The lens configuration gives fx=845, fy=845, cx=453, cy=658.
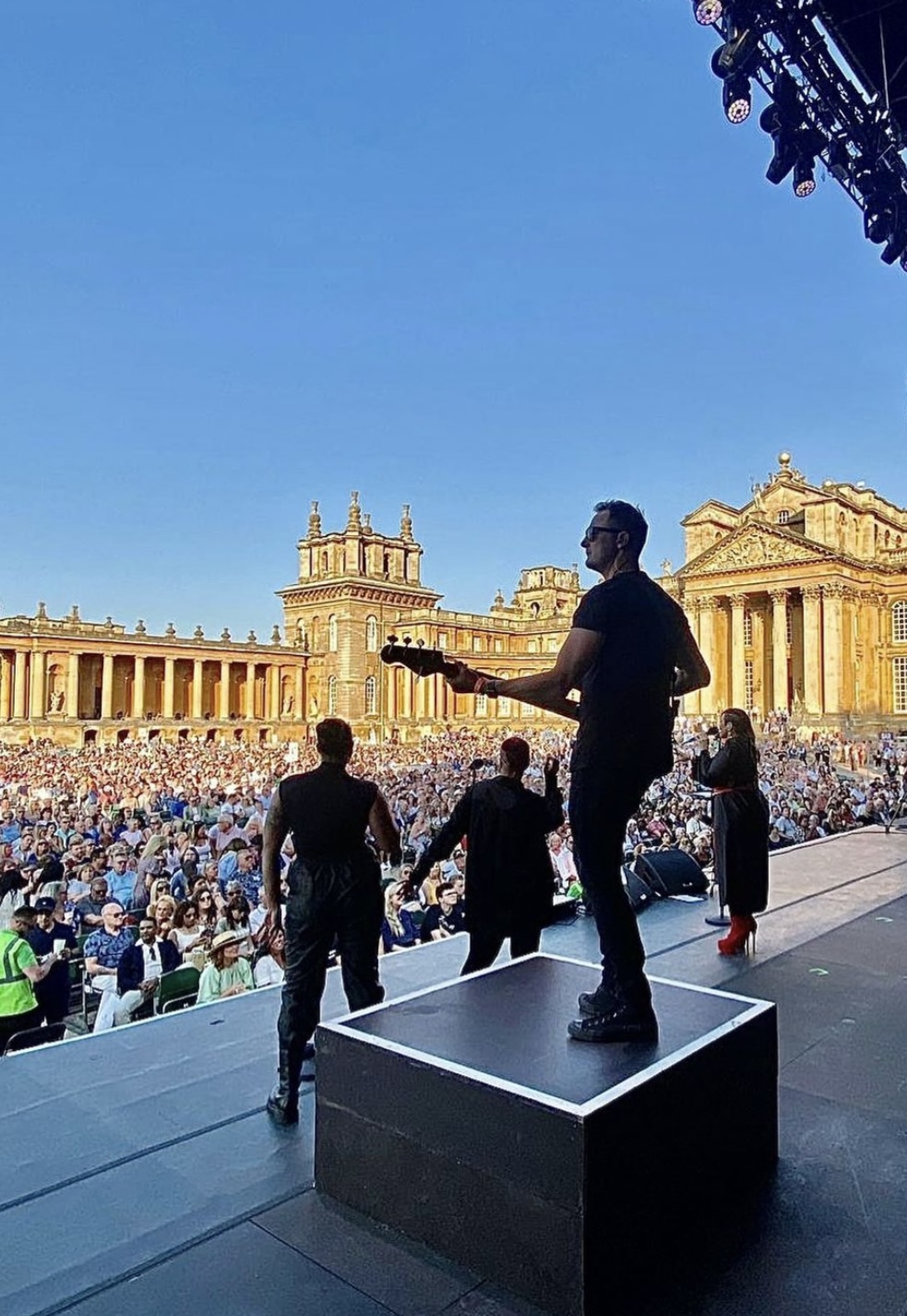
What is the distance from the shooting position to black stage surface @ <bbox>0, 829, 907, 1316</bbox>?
89.0 inches

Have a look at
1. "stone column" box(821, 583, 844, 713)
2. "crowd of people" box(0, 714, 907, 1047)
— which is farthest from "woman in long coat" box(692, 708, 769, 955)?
"stone column" box(821, 583, 844, 713)

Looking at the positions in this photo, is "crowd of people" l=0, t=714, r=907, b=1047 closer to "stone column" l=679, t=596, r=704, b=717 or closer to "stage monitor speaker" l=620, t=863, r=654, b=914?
"stage monitor speaker" l=620, t=863, r=654, b=914

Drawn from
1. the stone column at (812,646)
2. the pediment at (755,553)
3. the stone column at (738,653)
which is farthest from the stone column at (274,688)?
the stone column at (812,646)

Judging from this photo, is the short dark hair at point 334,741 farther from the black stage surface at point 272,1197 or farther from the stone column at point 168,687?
the stone column at point 168,687

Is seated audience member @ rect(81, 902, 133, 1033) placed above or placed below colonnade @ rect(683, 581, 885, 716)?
below

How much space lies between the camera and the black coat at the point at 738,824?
549 centimetres

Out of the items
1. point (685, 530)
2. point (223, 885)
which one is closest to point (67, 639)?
point (685, 530)

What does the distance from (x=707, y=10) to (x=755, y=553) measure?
171ft

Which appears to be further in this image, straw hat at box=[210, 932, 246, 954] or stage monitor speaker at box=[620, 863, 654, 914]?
stage monitor speaker at box=[620, 863, 654, 914]

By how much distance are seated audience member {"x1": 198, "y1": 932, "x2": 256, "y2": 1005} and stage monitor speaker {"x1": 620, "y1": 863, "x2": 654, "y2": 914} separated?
3031 mm

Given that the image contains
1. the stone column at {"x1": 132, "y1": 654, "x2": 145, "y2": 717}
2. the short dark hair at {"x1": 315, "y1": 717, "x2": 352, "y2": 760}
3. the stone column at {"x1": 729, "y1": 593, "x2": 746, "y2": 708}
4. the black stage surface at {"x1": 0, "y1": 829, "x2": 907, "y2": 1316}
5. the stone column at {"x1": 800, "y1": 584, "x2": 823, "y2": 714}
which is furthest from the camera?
the stone column at {"x1": 132, "y1": 654, "x2": 145, "y2": 717}

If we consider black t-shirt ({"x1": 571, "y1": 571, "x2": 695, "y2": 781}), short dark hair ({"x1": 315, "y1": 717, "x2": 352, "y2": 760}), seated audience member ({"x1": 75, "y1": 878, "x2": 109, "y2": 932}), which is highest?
black t-shirt ({"x1": 571, "y1": 571, "x2": 695, "y2": 781})

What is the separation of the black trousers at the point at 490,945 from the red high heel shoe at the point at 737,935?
1.67 m

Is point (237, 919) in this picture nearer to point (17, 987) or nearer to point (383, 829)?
point (17, 987)
